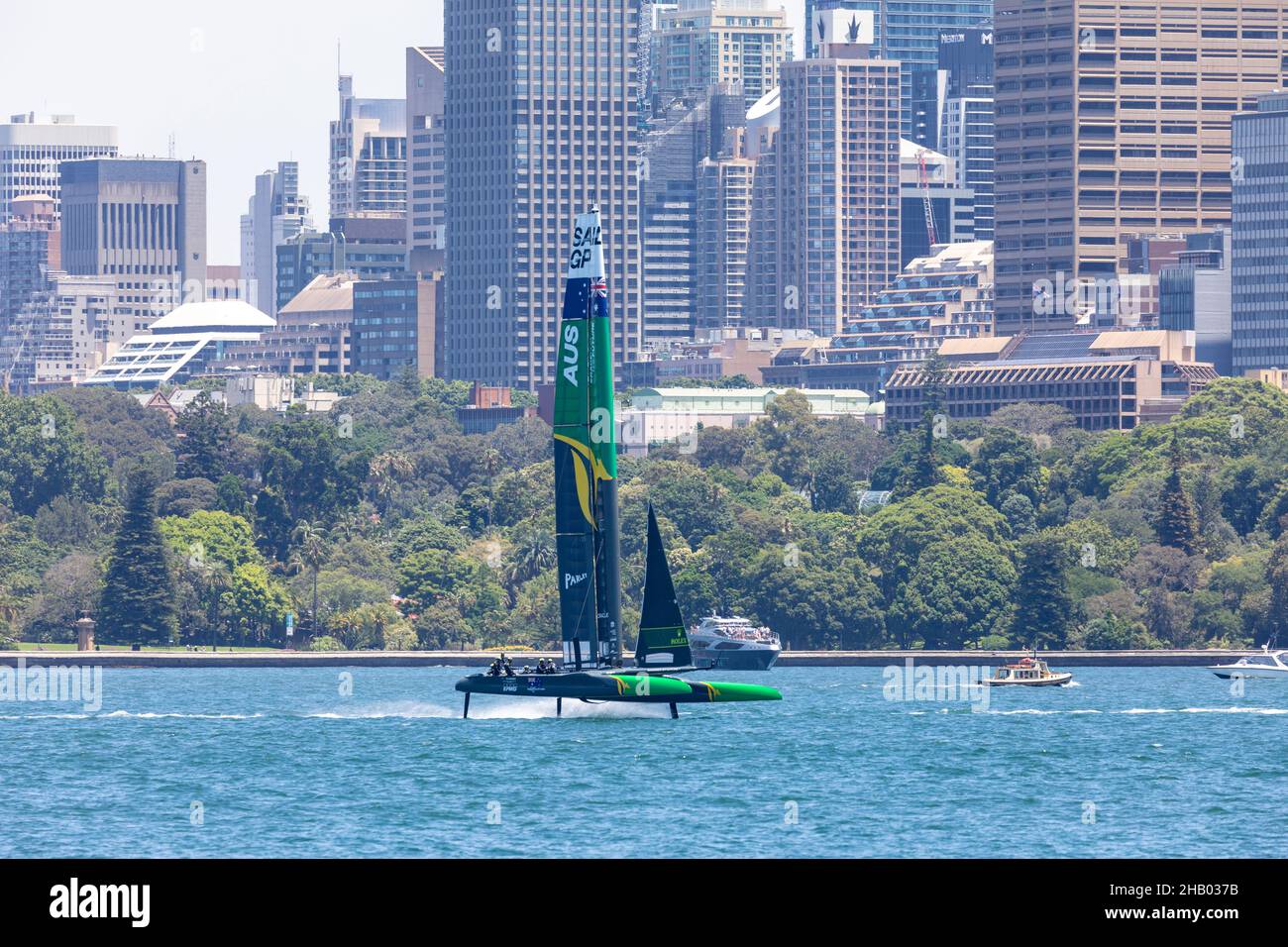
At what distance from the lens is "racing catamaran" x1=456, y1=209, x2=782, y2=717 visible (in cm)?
9050

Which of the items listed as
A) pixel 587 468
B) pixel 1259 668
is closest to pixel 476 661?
pixel 1259 668

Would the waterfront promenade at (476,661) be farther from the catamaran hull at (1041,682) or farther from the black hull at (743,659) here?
the catamaran hull at (1041,682)

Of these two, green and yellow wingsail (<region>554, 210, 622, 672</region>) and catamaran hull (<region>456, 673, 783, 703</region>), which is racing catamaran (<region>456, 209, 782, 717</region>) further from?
catamaran hull (<region>456, 673, 783, 703</region>)

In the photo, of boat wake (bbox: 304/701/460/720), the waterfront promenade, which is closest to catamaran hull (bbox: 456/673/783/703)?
boat wake (bbox: 304/701/460/720)

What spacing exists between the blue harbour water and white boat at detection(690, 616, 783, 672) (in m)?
54.6

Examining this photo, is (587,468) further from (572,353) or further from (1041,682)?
(1041,682)

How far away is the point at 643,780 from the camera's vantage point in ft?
250

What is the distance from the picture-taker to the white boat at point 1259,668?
514ft

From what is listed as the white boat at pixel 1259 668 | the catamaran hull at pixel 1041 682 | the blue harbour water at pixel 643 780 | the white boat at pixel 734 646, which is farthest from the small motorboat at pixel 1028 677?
the white boat at pixel 734 646

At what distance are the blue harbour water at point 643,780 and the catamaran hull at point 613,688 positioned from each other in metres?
1.84

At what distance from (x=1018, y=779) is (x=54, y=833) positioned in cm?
3062

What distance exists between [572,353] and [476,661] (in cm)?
10907

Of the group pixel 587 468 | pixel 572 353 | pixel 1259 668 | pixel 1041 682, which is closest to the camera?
pixel 572 353

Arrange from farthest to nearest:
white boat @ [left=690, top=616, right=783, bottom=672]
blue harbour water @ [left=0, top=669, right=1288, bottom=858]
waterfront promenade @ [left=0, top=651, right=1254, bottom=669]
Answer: waterfront promenade @ [left=0, top=651, right=1254, bottom=669]
white boat @ [left=690, top=616, right=783, bottom=672]
blue harbour water @ [left=0, top=669, right=1288, bottom=858]
